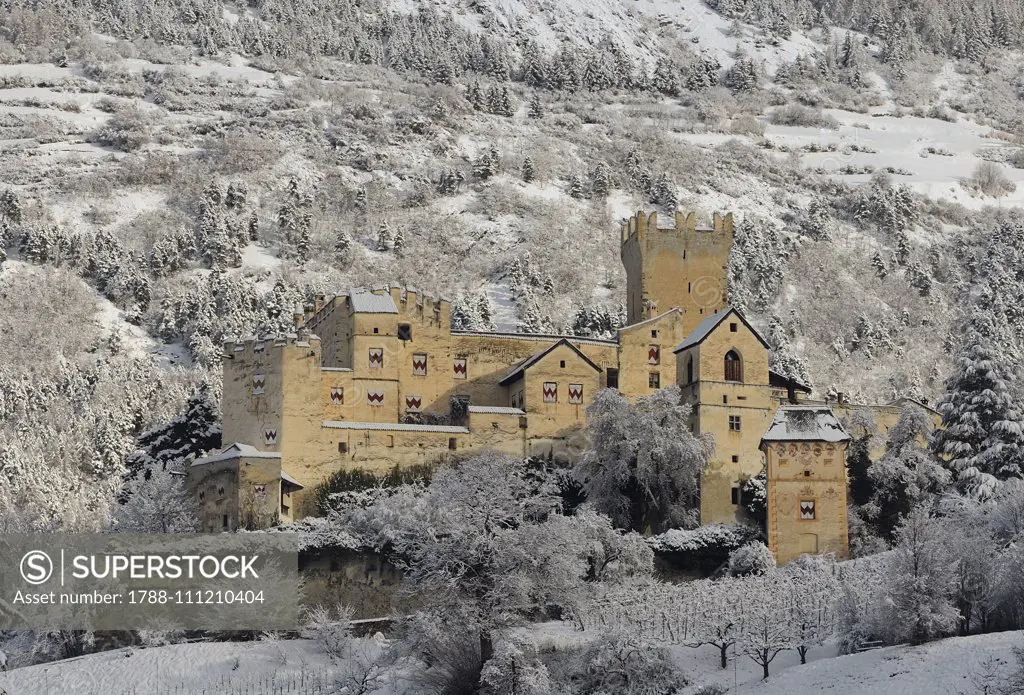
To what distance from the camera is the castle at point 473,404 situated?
209ft

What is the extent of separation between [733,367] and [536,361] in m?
9.48

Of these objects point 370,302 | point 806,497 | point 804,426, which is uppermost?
point 370,302

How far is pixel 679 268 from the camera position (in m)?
83.7

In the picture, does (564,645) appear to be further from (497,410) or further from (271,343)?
(271,343)

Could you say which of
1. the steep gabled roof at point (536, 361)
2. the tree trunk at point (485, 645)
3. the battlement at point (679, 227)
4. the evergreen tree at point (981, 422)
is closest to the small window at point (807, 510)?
the evergreen tree at point (981, 422)

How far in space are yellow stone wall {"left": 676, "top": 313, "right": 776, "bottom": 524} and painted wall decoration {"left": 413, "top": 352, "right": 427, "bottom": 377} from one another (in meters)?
12.7

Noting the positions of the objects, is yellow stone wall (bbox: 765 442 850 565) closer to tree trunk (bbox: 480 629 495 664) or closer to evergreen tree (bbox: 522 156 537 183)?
tree trunk (bbox: 480 629 495 664)

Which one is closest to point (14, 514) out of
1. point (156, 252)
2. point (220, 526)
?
point (220, 526)

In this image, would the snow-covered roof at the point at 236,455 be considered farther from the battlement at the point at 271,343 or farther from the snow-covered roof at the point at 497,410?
the snow-covered roof at the point at 497,410

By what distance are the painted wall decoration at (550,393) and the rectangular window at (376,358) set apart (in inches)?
320

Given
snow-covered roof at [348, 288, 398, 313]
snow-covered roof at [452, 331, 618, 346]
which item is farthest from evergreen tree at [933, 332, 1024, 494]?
snow-covered roof at [348, 288, 398, 313]

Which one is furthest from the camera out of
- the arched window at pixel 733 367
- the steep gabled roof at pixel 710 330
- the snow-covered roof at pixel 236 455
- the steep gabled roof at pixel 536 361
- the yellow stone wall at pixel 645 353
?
the yellow stone wall at pixel 645 353

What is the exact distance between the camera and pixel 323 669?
51094mm

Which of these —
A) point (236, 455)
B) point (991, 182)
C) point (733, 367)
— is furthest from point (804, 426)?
point (991, 182)
